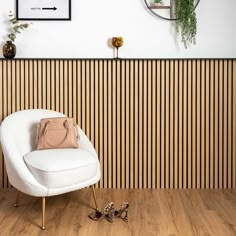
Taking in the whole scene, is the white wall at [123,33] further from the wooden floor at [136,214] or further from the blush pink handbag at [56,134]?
the wooden floor at [136,214]

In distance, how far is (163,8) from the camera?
3684 millimetres

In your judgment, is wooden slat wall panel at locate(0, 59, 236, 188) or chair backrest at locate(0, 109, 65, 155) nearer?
chair backrest at locate(0, 109, 65, 155)

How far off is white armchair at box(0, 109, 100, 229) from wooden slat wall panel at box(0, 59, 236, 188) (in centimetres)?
66

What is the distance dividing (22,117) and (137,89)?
1157 millimetres

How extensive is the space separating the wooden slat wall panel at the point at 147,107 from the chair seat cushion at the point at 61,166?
2.76 ft

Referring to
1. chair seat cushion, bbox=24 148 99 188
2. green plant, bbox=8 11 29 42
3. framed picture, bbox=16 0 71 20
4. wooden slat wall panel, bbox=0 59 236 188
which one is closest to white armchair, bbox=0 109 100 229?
chair seat cushion, bbox=24 148 99 188

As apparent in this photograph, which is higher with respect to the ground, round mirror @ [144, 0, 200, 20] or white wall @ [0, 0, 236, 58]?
round mirror @ [144, 0, 200, 20]

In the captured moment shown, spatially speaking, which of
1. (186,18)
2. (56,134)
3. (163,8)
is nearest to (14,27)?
(56,134)

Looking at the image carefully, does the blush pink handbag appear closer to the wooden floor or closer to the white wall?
the wooden floor

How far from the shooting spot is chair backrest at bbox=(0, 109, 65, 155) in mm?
2918

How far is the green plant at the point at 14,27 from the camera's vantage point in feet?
11.9

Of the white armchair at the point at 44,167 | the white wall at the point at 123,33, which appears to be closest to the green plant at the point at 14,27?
the white wall at the point at 123,33

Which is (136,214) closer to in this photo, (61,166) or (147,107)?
(61,166)

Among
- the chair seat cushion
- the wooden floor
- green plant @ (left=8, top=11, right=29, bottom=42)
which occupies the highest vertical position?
green plant @ (left=8, top=11, right=29, bottom=42)
